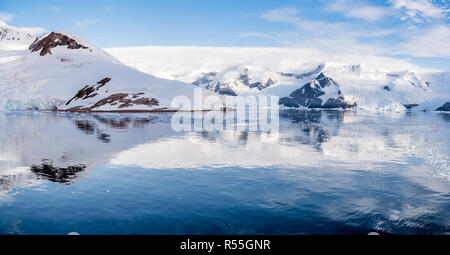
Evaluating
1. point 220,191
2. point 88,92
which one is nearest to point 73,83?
point 88,92

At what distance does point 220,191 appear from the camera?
1573 cm

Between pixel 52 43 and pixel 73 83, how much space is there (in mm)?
40236

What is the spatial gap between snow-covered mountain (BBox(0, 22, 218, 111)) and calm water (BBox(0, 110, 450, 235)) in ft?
361

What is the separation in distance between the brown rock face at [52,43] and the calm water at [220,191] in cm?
16331

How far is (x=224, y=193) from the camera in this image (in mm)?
15406

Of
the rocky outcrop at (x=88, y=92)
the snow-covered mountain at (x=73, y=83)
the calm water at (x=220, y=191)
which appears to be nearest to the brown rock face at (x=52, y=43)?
the snow-covered mountain at (x=73, y=83)

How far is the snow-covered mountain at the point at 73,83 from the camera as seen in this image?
133 metres

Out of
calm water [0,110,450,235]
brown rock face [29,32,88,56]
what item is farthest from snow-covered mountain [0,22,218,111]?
calm water [0,110,450,235]

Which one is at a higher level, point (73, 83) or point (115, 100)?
point (73, 83)

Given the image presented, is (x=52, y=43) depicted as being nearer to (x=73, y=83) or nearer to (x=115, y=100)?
(x=73, y=83)

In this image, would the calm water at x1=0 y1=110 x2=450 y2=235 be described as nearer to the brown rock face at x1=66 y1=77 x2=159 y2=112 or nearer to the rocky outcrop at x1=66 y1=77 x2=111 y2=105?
the brown rock face at x1=66 y1=77 x2=159 y2=112
